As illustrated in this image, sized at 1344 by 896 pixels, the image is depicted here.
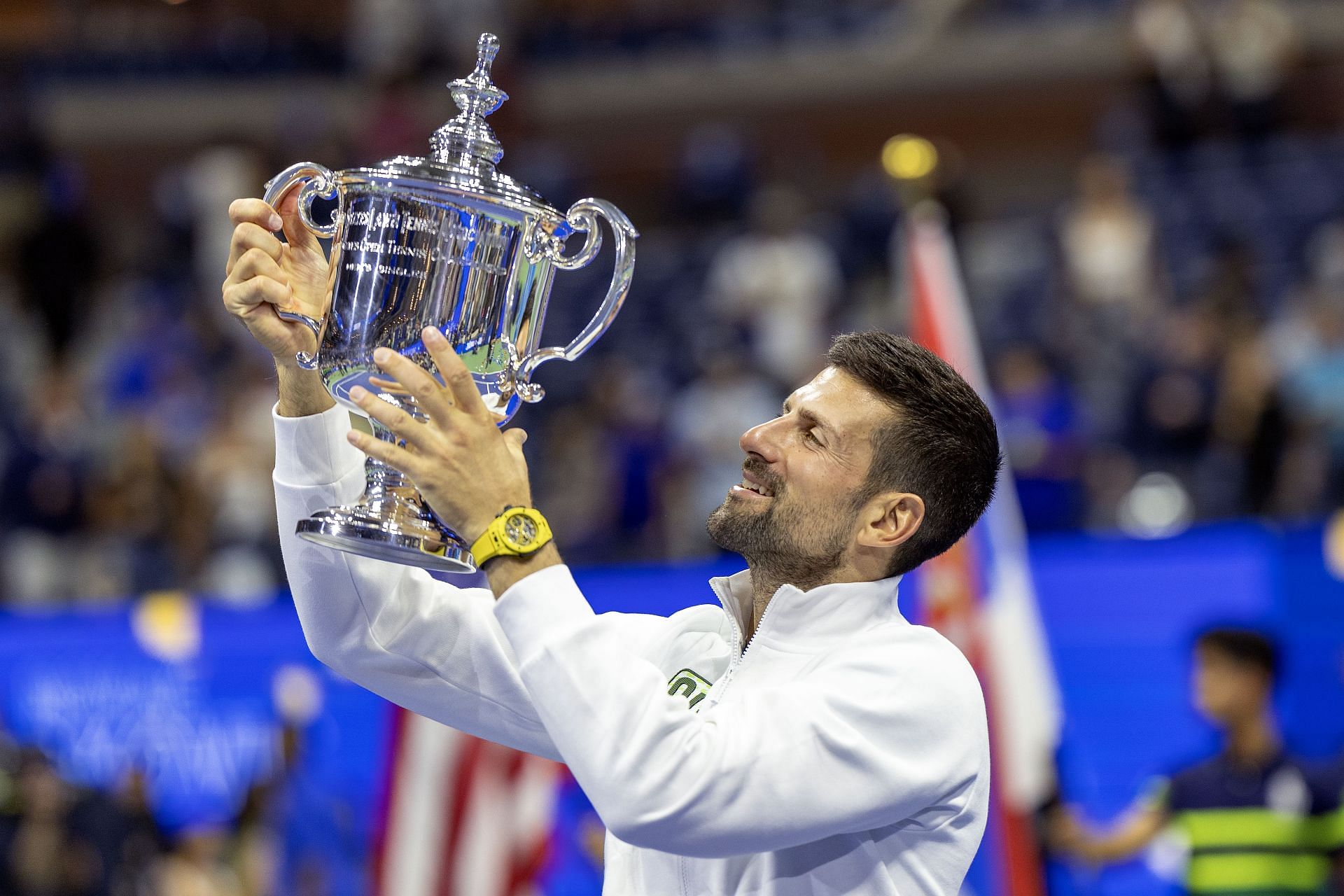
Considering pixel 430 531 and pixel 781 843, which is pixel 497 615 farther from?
pixel 781 843

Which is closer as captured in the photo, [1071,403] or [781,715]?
[781,715]

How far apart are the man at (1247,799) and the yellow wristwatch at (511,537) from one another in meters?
3.57

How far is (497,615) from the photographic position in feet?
5.95

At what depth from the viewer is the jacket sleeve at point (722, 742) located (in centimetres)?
175

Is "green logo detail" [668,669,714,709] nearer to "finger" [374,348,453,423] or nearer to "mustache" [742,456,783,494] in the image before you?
"mustache" [742,456,783,494]

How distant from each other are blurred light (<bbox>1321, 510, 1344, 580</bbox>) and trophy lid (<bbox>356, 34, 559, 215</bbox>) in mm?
4353

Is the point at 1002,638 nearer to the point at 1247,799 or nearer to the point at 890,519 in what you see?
the point at 1247,799

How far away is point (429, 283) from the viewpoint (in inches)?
77.5

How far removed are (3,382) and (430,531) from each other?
32.7ft

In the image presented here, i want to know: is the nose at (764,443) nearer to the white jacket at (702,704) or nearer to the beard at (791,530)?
the beard at (791,530)

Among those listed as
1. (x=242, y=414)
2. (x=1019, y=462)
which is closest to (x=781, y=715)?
(x=1019, y=462)

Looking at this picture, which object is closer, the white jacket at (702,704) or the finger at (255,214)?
the white jacket at (702,704)

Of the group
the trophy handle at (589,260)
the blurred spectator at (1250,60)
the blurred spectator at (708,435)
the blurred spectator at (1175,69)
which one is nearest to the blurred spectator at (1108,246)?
the blurred spectator at (1175,69)

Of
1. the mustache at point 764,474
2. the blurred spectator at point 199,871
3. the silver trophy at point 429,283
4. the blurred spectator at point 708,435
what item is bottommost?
the blurred spectator at point 199,871
